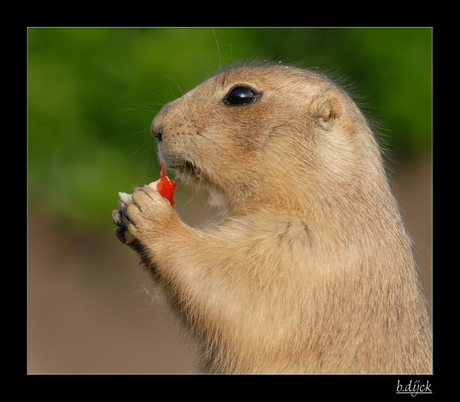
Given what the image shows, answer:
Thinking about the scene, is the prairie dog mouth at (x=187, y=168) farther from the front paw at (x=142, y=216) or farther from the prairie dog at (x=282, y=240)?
the front paw at (x=142, y=216)

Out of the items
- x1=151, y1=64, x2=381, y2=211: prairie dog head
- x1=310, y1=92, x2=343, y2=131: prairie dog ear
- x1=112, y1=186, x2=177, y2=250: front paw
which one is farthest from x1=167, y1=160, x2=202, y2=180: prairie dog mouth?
x1=310, y1=92, x2=343, y2=131: prairie dog ear

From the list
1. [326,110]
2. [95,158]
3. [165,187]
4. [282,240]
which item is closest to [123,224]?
[165,187]

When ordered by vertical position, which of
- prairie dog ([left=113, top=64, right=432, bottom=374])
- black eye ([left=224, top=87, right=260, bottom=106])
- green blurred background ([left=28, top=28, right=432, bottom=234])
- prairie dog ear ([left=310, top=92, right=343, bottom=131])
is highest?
green blurred background ([left=28, top=28, right=432, bottom=234])

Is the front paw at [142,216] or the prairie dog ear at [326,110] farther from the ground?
the prairie dog ear at [326,110]

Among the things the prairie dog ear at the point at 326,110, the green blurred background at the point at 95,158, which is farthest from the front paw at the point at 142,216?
the green blurred background at the point at 95,158

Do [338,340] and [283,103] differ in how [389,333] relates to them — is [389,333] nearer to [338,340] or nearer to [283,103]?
[338,340]

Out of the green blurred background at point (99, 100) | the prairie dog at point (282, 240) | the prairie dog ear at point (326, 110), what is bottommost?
the prairie dog at point (282, 240)

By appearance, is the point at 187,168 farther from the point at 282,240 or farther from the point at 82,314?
the point at 82,314

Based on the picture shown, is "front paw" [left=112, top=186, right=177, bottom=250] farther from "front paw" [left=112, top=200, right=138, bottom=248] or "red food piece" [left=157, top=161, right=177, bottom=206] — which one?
"red food piece" [left=157, top=161, right=177, bottom=206]
